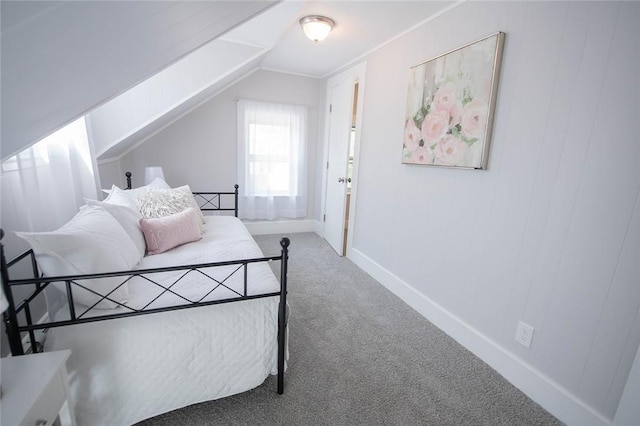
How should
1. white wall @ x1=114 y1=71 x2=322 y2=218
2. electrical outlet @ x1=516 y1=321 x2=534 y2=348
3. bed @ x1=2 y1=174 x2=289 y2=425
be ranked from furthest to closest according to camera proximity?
1. white wall @ x1=114 y1=71 x2=322 y2=218
2. electrical outlet @ x1=516 y1=321 x2=534 y2=348
3. bed @ x1=2 y1=174 x2=289 y2=425

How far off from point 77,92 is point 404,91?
2226mm

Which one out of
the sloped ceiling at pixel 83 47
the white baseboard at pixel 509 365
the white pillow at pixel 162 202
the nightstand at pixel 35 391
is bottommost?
the white baseboard at pixel 509 365

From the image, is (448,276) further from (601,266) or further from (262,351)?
(262,351)

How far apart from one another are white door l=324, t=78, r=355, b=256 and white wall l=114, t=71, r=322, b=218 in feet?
1.98

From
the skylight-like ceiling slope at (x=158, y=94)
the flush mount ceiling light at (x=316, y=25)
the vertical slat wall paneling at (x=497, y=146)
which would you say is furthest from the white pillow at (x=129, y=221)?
the vertical slat wall paneling at (x=497, y=146)

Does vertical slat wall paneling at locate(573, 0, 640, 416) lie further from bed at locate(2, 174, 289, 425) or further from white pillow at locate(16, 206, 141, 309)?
white pillow at locate(16, 206, 141, 309)

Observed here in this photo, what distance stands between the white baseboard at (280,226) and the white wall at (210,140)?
2.20ft

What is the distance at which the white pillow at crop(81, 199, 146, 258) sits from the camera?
1619 millimetres

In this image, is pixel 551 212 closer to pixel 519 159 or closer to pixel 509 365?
pixel 519 159

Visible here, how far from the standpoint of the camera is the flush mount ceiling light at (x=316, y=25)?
2.19 meters

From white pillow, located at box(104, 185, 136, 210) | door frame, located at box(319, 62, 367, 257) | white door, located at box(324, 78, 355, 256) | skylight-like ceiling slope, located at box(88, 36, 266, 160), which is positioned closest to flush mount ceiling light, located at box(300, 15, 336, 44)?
Answer: skylight-like ceiling slope, located at box(88, 36, 266, 160)

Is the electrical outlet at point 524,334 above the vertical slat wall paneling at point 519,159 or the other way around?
the other way around

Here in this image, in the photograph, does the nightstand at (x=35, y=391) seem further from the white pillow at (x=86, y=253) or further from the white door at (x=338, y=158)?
the white door at (x=338, y=158)

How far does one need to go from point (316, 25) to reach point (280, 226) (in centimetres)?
277
